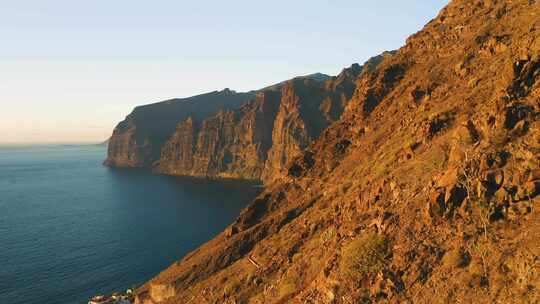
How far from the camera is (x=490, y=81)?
45.0 m

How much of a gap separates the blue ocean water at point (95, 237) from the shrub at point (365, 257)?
202ft

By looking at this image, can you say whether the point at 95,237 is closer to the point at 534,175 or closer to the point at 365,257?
the point at 365,257

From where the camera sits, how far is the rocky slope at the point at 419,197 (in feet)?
86.8

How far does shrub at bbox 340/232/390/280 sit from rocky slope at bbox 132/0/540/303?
11 centimetres

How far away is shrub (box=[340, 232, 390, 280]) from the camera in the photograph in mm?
29719

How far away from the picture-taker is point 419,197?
33.7 meters

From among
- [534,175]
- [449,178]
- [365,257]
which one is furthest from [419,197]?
[534,175]

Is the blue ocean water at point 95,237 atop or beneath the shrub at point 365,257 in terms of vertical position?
beneath

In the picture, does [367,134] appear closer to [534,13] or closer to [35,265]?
[534,13]

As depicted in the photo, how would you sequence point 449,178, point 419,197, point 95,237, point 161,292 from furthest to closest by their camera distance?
point 95,237
point 161,292
point 419,197
point 449,178

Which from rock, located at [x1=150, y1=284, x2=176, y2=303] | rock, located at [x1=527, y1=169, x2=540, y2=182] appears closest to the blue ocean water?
rock, located at [x1=150, y1=284, x2=176, y2=303]

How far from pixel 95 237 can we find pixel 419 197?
10689cm

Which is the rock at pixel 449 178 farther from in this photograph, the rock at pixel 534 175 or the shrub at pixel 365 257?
the shrub at pixel 365 257

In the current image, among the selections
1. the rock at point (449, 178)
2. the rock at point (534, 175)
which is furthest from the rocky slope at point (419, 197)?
the rock at point (449, 178)
